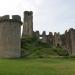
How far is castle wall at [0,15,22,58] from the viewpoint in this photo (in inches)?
1078

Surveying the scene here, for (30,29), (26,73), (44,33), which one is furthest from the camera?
(44,33)

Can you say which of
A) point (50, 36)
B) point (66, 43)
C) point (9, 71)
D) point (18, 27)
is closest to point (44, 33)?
point (50, 36)

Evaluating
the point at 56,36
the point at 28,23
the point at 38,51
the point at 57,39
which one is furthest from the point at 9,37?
the point at 56,36

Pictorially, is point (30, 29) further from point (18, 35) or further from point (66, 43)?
point (18, 35)

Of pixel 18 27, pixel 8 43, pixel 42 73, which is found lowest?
pixel 42 73

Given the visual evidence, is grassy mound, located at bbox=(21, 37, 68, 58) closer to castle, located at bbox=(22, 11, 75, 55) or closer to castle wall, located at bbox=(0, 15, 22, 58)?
castle wall, located at bbox=(0, 15, 22, 58)

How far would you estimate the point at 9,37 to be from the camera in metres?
27.8

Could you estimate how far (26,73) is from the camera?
14359 millimetres

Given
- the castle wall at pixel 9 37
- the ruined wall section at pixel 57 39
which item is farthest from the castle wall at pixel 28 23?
the castle wall at pixel 9 37

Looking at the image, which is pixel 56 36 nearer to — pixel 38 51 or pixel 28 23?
pixel 28 23

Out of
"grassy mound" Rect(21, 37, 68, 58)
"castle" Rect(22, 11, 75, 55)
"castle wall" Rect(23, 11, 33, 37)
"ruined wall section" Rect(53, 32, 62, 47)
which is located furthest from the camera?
"ruined wall section" Rect(53, 32, 62, 47)

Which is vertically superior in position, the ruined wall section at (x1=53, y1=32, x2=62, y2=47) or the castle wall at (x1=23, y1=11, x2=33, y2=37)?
the castle wall at (x1=23, y1=11, x2=33, y2=37)

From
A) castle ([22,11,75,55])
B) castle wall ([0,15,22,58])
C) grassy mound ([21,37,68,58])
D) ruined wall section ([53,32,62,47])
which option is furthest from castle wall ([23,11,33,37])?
castle wall ([0,15,22,58])

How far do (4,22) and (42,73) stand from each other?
596 inches
